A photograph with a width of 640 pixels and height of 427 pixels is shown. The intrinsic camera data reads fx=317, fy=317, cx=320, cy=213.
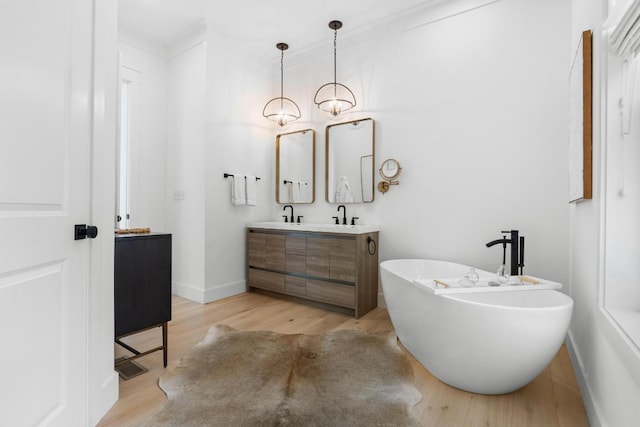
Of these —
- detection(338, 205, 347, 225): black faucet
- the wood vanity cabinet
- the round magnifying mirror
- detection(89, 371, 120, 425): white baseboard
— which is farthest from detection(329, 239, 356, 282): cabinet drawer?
detection(89, 371, 120, 425): white baseboard

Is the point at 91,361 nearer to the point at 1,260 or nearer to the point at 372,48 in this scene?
the point at 1,260

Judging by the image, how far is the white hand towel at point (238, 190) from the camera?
146 inches

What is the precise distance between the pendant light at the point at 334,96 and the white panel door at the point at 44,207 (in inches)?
96.3

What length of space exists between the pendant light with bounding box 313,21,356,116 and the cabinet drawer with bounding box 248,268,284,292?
1.97m

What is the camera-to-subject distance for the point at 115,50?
1.63m

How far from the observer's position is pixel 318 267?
328cm

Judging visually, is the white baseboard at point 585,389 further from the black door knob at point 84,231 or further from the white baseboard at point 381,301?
the black door knob at point 84,231

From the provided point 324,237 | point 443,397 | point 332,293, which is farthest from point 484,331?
point 324,237

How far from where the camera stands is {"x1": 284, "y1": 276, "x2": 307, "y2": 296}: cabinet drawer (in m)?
3.39

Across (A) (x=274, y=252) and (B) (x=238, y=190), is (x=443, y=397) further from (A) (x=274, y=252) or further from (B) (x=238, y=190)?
(B) (x=238, y=190)

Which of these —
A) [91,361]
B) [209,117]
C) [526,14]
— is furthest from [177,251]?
[526,14]

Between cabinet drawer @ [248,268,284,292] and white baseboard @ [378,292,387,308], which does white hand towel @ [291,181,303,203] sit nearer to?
cabinet drawer @ [248,268,284,292]

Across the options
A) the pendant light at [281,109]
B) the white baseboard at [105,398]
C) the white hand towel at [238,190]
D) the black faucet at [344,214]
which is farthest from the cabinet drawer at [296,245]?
the white baseboard at [105,398]

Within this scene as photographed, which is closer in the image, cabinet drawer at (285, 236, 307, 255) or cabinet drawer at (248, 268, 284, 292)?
Result: cabinet drawer at (285, 236, 307, 255)
